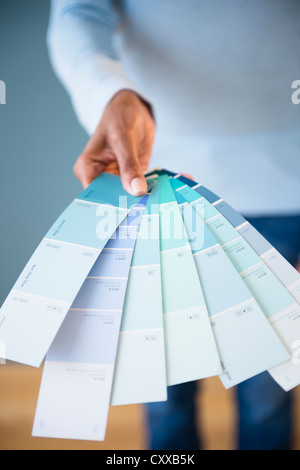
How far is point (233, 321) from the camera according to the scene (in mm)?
292

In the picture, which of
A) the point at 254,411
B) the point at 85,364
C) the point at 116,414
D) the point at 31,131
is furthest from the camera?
the point at 116,414

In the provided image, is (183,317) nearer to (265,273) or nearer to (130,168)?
(265,273)

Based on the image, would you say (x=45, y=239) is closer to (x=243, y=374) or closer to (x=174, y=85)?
(x=243, y=374)

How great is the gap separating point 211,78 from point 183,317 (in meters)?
0.39

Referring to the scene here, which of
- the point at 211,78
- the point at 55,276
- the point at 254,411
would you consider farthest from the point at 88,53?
the point at 254,411

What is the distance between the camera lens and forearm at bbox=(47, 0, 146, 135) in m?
0.51

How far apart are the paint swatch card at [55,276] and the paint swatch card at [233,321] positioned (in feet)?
0.32

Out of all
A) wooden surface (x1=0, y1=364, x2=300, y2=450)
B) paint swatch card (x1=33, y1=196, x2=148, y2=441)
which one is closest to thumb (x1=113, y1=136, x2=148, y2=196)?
paint swatch card (x1=33, y1=196, x2=148, y2=441)

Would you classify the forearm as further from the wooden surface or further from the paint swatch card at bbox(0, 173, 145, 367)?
the wooden surface

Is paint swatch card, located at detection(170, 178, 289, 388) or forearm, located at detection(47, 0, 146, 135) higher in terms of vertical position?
forearm, located at detection(47, 0, 146, 135)

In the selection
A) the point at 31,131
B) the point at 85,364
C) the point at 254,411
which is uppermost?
the point at 31,131

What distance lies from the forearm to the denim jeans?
28 centimetres

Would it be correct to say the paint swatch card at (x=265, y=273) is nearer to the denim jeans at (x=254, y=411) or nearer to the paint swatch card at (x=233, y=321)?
the paint swatch card at (x=233, y=321)

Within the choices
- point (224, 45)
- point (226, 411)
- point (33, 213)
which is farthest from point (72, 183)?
point (226, 411)
